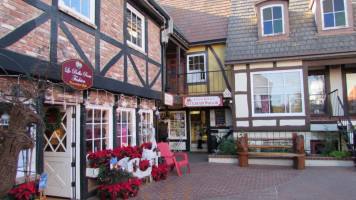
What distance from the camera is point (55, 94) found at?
4.68 metres

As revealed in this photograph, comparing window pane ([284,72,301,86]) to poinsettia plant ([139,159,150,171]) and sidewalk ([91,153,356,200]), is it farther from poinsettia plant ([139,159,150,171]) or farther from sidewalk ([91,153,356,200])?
poinsettia plant ([139,159,150,171])

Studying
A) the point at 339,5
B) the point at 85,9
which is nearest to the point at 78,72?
the point at 85,9

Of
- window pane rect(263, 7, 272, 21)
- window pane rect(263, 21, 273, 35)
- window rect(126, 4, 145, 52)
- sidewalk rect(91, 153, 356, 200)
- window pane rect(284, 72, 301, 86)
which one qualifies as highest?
window pane rect(263, 7, 272, 21)

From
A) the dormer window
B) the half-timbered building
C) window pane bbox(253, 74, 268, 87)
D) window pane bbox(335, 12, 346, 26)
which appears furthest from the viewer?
the half-timbered building

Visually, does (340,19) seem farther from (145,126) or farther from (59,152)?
→ (59,152)

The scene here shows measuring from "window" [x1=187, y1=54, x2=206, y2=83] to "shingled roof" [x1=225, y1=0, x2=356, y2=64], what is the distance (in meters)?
1.92

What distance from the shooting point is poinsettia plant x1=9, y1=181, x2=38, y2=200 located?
12.1ft

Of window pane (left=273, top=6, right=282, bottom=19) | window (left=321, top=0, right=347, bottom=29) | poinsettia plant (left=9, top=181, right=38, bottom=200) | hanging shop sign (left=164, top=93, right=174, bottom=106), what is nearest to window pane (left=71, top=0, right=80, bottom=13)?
poinsettia plant (left=9, top=181, right=38, bottom=200)

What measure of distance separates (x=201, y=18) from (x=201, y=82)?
3418 mm

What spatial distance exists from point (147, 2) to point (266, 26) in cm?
506

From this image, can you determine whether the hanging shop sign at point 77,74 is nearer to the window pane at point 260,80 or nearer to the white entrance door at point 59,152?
the white entrance door at point 59,152

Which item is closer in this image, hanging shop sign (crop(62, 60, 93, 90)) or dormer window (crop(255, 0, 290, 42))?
hanging shop sign (crop(62, 60, 93, 90))

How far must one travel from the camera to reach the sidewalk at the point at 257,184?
5316mm

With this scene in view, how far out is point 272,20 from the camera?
1019 cm
